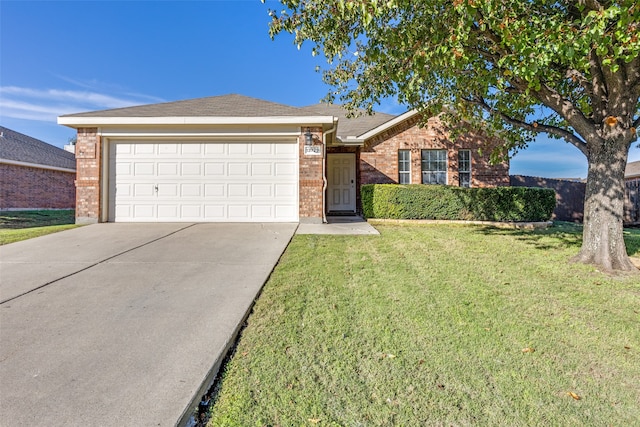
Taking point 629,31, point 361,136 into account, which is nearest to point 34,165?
point 361,136

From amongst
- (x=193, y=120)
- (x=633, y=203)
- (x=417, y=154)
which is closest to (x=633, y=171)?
(x=633, y=203)

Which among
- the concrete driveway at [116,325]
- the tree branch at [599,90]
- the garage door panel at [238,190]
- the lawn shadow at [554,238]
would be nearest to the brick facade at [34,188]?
the concrete driveway at [116,325]

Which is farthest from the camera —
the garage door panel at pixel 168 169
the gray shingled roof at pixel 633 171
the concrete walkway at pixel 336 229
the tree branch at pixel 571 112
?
the gray shingled roof at pixel 633 171

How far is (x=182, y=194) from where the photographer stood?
9273 mm

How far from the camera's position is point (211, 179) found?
30.5 ft

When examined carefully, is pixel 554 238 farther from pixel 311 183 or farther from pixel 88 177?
pixel 88 177

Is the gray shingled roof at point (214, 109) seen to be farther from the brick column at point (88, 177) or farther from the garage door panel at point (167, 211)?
the garage door panel at point (167, 211)

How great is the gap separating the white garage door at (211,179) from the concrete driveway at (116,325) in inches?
128

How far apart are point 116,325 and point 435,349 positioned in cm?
286

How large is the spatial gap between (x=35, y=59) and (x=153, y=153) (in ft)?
32.7

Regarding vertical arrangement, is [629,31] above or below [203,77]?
below

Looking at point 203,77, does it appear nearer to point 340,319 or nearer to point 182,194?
point 182,194

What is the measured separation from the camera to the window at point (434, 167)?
12297 millimetres

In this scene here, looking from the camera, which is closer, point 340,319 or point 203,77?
point 340,319
